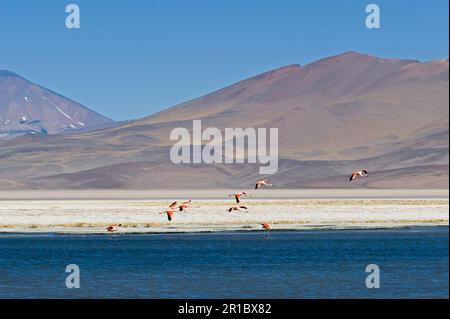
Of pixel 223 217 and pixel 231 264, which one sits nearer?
pixel 231 264

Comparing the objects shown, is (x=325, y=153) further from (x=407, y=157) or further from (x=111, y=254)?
(x=111, y=254)

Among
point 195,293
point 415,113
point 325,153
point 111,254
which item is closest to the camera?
point 195,293

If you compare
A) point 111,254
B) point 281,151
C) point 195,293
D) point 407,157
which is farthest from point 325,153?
point 195,293

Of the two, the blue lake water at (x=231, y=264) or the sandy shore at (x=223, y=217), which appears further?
the sandy shore at (x=223, y=217)

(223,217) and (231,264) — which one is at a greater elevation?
(223,217)

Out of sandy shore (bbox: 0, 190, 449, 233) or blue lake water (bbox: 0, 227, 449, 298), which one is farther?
sandy shore (bbox: 0, 190, 449, 233)

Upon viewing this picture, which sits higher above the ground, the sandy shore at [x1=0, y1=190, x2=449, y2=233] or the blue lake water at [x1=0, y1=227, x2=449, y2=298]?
the sandy shore at [x1=0, y1=190, x2=449, y2=233]
